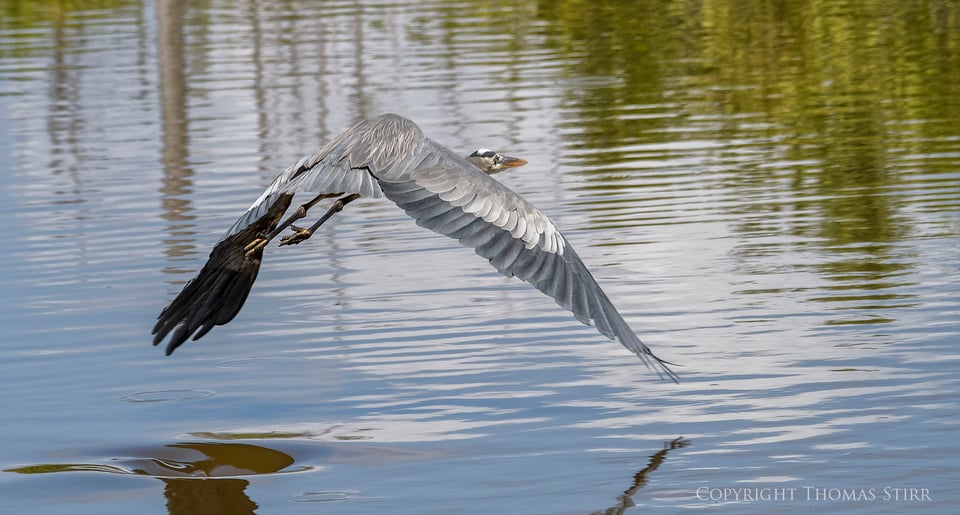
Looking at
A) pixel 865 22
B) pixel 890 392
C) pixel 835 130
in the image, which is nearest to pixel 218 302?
pixel 890 392

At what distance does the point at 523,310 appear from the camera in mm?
11266

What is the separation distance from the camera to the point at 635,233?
43.6 feet

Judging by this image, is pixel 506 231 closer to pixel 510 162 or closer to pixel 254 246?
pixel 254 246

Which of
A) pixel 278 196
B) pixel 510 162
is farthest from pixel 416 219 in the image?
pixel 510 162

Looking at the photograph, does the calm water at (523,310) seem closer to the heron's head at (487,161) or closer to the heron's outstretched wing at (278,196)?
the heron's outstretched wing at (278,196)

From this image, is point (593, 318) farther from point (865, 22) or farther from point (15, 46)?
point (15, 46)

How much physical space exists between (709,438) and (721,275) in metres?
3.67

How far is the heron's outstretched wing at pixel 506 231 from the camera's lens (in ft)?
23.8

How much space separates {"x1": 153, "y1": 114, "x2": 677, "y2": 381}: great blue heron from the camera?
7.37m

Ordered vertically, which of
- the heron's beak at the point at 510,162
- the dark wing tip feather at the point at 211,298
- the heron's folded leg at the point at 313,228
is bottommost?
the dark wing tip feather at the point at 211,298

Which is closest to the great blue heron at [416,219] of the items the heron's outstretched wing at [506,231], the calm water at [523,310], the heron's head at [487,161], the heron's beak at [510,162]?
the heron's outstretched wing at [506,231]

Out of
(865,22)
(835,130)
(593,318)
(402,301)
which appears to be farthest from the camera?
(865,22)

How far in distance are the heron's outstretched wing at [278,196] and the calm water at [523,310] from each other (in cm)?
55

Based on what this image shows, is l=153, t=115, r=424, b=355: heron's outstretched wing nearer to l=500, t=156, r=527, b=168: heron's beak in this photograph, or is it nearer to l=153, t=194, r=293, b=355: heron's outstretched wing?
l=153, t=194, r=293, b=355: heron's outstretched wing
